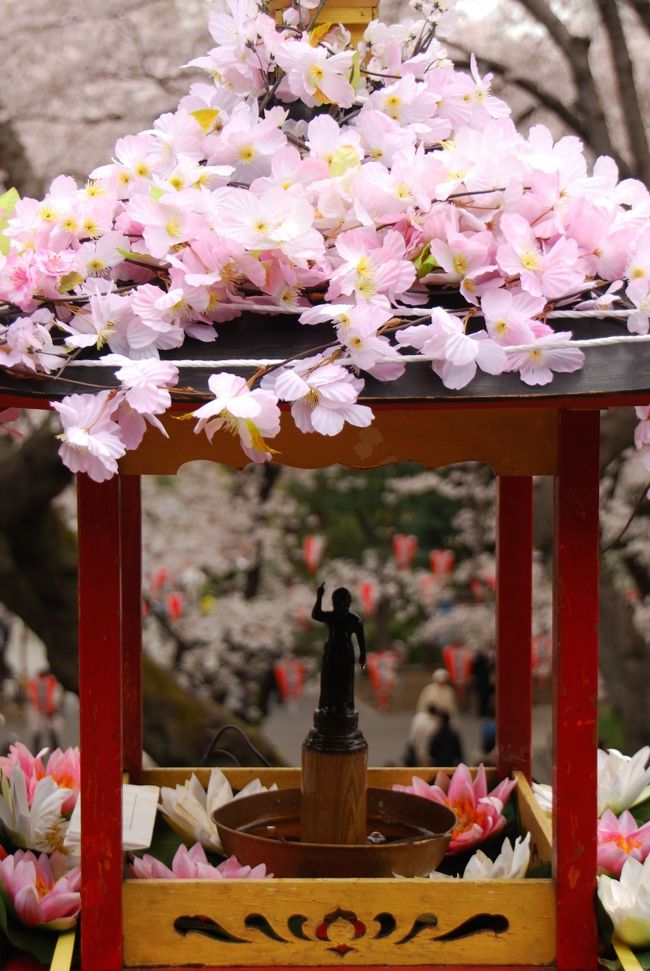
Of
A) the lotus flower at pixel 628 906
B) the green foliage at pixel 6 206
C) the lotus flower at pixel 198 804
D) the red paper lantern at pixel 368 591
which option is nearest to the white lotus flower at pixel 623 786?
the lotus flower at pixel 628 906

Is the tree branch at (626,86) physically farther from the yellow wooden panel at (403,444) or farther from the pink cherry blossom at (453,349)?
the pink cherry blossom at (453,349)

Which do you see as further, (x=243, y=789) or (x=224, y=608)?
(x=224, y=608)

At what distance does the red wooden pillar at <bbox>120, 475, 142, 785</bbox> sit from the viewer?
7.88ft

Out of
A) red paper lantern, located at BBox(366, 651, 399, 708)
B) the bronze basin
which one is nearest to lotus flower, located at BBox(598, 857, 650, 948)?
the bronze basin

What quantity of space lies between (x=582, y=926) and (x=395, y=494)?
1106 centimetres

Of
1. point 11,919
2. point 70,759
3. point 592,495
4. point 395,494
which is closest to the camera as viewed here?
point 592,495

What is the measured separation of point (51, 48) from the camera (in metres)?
7.21

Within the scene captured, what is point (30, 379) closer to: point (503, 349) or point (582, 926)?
point (503, 349)

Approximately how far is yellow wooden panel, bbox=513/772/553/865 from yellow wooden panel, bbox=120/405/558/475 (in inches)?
28.0

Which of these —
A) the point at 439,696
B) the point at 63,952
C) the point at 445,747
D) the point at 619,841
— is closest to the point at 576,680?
the point at 619,841

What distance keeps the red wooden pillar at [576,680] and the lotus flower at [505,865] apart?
0.18 metres

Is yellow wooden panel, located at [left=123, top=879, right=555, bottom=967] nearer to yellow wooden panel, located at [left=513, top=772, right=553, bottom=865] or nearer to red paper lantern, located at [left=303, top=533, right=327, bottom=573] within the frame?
yellow wooden panel, located at [left=513, top=772, right=553, bottom=865]

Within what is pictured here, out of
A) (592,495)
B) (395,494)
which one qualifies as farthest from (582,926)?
(395,494)

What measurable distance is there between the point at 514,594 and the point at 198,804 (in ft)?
2.61
